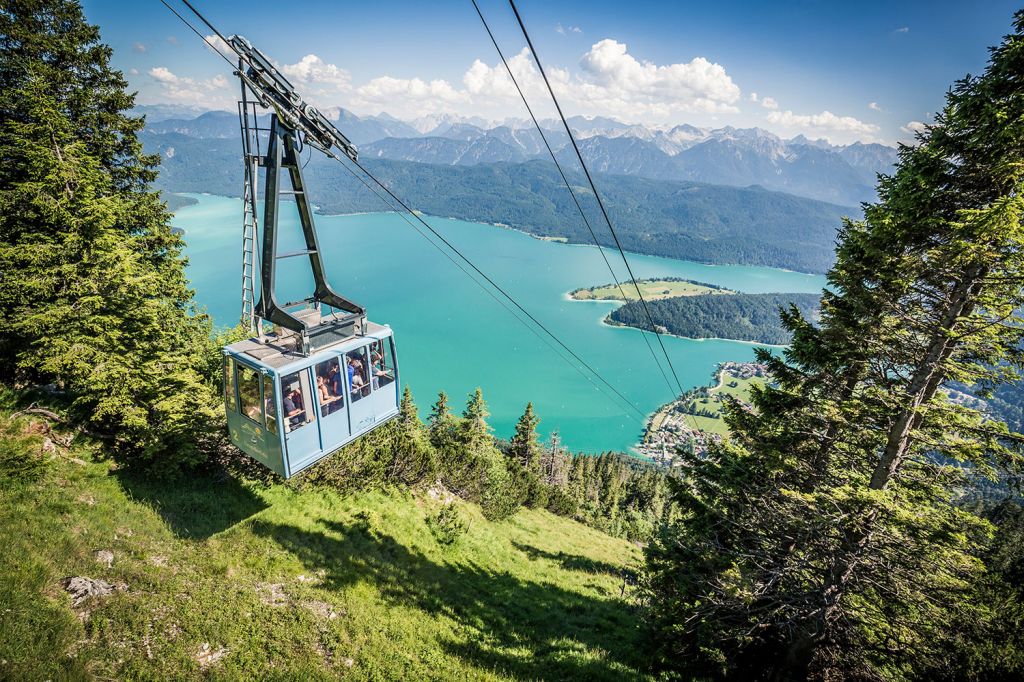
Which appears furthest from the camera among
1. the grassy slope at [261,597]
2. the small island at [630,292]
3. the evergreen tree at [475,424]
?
the small island at [630,292]

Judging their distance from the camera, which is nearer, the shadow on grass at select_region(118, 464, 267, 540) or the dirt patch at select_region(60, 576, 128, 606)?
Answer: the dirt patch at select_region(60, 576, 128, 606)

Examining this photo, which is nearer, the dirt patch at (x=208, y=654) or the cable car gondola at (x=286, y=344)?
the dirt patch at (x=208, y=654)

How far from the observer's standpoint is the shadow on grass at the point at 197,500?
9180mm

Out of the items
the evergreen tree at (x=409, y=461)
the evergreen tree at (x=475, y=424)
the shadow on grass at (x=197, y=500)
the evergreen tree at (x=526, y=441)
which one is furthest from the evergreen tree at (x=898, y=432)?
the evergreen tree at (x=526, y=441)

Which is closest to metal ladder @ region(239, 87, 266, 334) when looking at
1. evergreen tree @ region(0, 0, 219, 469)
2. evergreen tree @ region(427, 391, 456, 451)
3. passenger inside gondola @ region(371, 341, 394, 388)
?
passenger inside gondola @ region(371, 341, 394, 388)

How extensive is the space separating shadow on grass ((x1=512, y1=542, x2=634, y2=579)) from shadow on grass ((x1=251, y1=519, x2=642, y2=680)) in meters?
3.13

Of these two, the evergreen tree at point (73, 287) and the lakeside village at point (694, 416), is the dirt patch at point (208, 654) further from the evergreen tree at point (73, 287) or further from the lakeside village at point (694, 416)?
the lakeside village at point (694, 416)

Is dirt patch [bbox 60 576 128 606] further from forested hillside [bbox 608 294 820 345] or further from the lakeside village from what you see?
forested hillside [bbox 608 294 820 345]

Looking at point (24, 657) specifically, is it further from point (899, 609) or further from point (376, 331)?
point (899, 609)

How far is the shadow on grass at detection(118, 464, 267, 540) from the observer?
918cm

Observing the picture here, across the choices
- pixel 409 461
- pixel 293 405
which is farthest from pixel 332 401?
pixel 409 461

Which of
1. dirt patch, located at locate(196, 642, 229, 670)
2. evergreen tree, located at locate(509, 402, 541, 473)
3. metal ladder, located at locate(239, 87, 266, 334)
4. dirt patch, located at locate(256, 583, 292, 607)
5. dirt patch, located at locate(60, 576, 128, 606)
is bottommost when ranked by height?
evergreen tree, located at locate(509, 402, 541, 473)

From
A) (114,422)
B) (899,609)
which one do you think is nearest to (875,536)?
(899,609)

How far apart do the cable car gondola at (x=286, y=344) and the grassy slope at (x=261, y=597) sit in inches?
88.8
